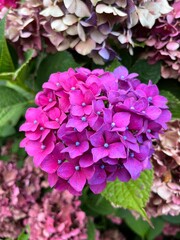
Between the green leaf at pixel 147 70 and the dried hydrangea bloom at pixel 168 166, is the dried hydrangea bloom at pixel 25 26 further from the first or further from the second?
the dried hydrangea bloom at pixel 168 166

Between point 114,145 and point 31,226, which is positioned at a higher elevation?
point 114,145

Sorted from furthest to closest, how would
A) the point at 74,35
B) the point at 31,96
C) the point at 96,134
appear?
1. the point at 31,96
2. the point at 74,35
3. the point at 96,134

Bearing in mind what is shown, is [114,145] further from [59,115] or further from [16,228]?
[16,228]

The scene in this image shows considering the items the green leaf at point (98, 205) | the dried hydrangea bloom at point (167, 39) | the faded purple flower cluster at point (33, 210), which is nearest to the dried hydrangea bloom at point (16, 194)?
the faded purple flower cluster at point (33, 210)

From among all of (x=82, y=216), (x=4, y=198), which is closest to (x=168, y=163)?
(x=82, y=216)

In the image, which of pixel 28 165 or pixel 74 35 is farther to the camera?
pixel 28 165
